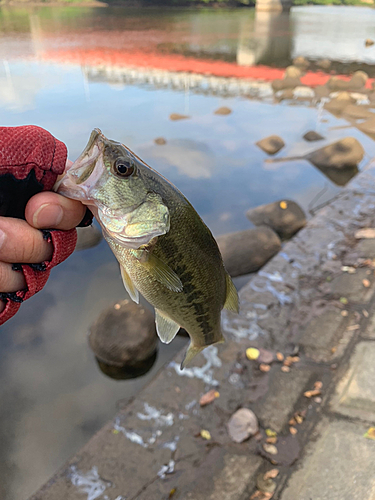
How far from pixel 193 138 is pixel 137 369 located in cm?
1240

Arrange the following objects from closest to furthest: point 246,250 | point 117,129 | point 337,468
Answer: point 337,468, point 246,250, point 117,129

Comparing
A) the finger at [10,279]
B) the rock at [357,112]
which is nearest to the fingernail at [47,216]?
the finger at [10,279]

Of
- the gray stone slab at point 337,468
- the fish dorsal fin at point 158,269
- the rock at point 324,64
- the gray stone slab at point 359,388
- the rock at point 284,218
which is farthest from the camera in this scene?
the rock at point 324,64

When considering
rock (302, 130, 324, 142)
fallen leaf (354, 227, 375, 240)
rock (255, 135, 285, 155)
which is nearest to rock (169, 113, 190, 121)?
rock (255, 135, 285, 155)

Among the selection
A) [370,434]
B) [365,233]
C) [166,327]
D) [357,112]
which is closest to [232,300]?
[166,327]

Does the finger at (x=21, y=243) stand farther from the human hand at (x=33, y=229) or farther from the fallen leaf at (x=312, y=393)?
the fallen leaf at (x=312, y=393)

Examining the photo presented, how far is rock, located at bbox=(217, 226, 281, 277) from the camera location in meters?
6.77

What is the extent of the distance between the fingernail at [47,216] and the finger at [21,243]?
2.4 inches

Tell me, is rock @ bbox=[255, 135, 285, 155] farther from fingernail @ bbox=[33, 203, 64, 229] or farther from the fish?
fingernail @ bbox=[33, 203, 64, 229]

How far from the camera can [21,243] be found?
155 centimetres

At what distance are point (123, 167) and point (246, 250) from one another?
18.3ft

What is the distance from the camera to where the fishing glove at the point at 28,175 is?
144 centimetres

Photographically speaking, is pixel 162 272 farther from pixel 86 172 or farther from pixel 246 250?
pixel 246 250

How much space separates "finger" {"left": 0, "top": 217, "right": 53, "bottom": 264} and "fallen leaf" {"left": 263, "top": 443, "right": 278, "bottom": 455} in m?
2.83
